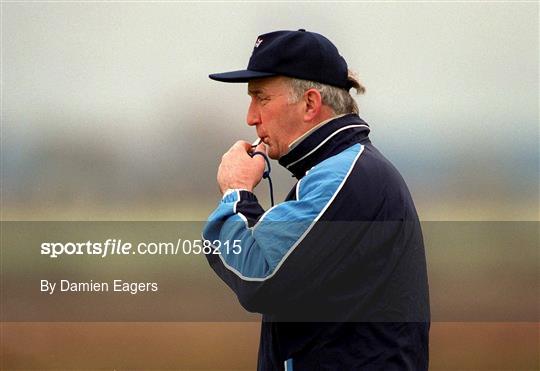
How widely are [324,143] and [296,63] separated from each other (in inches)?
5.9

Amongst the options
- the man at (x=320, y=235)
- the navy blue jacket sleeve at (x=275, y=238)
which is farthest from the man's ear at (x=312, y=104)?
the navy blue jacket sleeve at (x=275, y=238)

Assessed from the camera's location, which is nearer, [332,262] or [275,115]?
[332,262]

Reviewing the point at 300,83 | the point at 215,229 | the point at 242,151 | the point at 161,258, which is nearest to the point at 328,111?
the point at 300,83

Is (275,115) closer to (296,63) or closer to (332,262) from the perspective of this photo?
(296,63)

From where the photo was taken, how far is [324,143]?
4.60 feet

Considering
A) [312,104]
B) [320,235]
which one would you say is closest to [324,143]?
[312,104]

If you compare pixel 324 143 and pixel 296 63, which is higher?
pixel 296 63

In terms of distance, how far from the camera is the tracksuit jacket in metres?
1.29

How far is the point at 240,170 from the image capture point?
4.74 ft

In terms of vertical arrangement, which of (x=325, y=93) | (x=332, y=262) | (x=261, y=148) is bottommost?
(x=332, y=262)

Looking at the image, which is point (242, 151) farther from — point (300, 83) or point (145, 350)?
point (145, 350)

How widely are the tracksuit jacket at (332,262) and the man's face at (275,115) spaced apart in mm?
39

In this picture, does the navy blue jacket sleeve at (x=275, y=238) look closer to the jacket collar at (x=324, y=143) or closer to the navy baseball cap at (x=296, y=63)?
the jacket collar at (x=324, y=143)

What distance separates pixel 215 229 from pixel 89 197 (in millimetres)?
749
